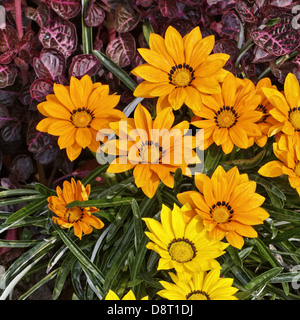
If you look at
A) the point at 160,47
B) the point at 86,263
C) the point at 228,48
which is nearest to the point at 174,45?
the point at 160,47

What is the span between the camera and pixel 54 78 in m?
1.46

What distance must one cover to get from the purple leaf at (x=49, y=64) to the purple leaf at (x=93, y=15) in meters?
0.13

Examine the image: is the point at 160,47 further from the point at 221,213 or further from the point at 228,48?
the point at 221,213

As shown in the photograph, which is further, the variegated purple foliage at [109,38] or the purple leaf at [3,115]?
the purple leaf at [3,115]

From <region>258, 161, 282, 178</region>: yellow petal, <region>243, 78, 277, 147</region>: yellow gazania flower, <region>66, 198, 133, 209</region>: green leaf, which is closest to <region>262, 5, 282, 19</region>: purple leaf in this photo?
<region>243, 78, 277, 147</region>: yellow gazania flower

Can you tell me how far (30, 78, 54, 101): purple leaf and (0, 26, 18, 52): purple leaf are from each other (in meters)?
0.17

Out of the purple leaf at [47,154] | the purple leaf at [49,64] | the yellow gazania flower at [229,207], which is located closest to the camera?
the yellow gazania flower at [229,207]

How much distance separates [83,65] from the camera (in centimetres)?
146

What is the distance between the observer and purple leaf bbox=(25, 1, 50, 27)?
4.81ft

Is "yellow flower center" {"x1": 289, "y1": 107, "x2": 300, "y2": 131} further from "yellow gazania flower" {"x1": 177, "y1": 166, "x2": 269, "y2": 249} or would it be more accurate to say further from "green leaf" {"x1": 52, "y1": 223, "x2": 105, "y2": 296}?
"green leaf" {"x1": 52, "y1": 223, "x2": 105, "y2": 296}

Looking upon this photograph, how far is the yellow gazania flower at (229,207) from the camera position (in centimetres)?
114

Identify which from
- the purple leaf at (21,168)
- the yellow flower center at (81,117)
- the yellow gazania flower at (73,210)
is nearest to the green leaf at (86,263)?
the yellow gazania flower at (73,210)

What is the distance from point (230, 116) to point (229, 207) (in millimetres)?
236

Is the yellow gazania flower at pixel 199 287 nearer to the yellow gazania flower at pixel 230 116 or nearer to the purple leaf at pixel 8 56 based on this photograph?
the yellow gazania flower at pixel 230 116
